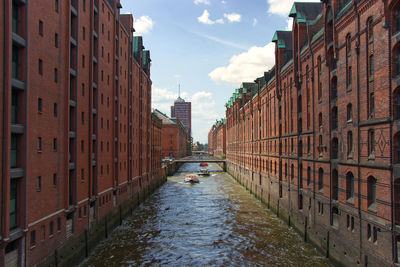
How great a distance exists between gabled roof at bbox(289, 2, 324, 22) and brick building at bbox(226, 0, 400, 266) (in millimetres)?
89

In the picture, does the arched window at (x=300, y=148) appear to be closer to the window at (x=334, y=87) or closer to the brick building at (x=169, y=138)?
the window at (x=334, y=87)

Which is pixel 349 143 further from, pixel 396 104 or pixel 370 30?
pixel 370 30

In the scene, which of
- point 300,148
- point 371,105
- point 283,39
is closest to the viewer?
point 371,105

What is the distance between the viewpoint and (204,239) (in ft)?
93.0

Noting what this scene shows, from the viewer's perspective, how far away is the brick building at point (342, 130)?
49.3 feet

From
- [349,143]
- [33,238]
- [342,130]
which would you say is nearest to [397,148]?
[349,143]

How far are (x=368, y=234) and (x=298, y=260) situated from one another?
22.6 feet

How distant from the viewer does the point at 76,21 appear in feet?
74.4

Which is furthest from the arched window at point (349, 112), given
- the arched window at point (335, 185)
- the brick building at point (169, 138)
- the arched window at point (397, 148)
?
the brick building at point (169, 138)

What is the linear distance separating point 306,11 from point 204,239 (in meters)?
22.5

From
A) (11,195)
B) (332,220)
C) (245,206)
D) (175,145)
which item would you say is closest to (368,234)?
(332,220)

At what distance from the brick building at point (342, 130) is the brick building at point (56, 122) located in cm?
1689

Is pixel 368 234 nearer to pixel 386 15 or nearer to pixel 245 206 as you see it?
pixel 386 15

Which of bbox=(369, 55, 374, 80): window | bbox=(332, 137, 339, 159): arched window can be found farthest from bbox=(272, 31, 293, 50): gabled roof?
bbox=(369, 55, 374, 80): window
